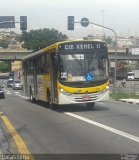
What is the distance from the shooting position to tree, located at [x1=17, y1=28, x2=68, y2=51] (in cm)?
11619

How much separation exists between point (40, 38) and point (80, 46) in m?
94.8

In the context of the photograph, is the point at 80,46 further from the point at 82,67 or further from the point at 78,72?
the point at 78,72

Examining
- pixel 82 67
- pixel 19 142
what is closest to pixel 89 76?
pixel 82 67

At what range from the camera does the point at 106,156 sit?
10578mm

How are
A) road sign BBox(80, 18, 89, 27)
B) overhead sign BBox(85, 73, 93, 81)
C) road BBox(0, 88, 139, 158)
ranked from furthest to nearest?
road sign BBox(80, 18, 89, 27)
overhead sign BBox(85, 73, 93, 81)
road BBox(0, 88, 139, 158)

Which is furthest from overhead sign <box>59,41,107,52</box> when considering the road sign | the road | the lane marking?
the road sign

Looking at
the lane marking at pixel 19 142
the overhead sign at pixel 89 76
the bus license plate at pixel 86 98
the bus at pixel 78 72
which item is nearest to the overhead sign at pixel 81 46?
the bus at pixel 78 72

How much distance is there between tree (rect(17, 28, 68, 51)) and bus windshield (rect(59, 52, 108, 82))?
91.8 metres

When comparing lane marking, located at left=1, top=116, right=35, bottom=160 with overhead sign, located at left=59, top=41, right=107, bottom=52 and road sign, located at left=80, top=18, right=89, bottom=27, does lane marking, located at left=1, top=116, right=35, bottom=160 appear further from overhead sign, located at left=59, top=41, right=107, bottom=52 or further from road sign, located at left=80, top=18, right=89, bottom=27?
road sign, located at left=80, top=18, right=89, bottom=27

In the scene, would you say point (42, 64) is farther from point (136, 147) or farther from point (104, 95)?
point (136, 147)

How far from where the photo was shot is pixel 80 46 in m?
23.8

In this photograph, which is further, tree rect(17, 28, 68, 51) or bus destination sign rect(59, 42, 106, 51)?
tree rect(17, 28, 68, 51)

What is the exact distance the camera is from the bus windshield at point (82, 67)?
23.2 metres

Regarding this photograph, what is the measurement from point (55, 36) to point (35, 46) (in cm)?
588
